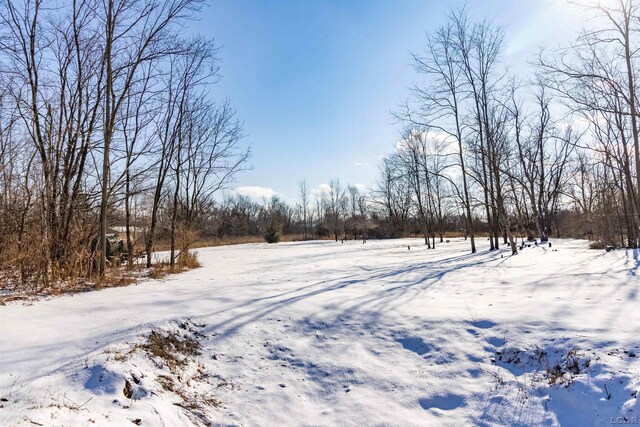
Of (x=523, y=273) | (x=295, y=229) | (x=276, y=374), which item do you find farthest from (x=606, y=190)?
(x=295, y=229)

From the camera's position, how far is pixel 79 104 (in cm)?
888

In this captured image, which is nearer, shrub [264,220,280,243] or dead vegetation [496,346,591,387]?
dead vegetation [496,346,591,387]

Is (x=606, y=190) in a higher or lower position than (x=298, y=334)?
higher

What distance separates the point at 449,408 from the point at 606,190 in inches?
912

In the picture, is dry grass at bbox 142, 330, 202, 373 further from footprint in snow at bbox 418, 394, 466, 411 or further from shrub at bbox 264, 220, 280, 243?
shrub at bbox 264, 220, 280, 243

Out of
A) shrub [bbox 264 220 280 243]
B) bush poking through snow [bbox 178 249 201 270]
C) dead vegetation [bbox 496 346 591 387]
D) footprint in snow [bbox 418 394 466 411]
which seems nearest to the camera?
footprint in snow [bbox 418 394 466 411]

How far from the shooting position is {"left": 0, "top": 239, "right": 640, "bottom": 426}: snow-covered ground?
312 centimetres

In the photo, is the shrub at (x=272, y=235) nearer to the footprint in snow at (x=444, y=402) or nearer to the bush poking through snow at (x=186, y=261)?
the bush poking through snow at (x=186, y=261)

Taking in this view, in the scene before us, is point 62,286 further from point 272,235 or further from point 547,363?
point 272,235

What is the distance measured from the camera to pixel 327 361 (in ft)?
14.0

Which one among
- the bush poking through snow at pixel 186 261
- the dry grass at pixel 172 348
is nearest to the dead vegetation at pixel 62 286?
the bush poking through snow at pixel 186 261

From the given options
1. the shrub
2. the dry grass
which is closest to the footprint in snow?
the dry grass

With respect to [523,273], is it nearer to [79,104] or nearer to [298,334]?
[298,334]

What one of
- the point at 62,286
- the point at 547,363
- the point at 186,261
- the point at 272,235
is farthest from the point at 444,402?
the point at 272,235
